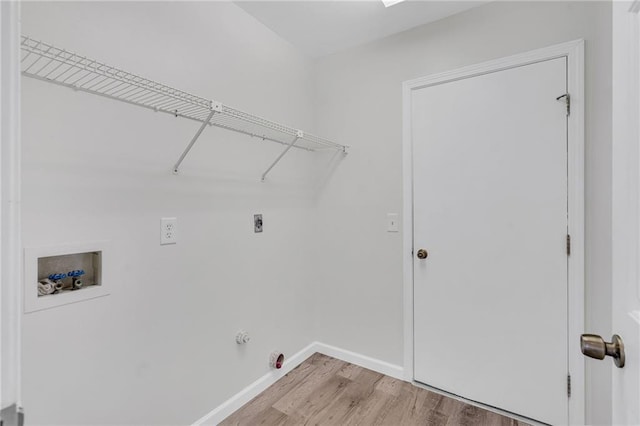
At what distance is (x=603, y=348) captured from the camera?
0.65 metres

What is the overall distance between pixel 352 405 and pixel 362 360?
0.46m

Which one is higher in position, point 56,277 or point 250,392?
point 56,277

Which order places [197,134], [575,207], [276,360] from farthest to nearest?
[276,360], [575,207], [197,134]

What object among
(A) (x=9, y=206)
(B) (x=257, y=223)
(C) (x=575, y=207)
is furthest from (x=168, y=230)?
(C) (x=575, y=207)

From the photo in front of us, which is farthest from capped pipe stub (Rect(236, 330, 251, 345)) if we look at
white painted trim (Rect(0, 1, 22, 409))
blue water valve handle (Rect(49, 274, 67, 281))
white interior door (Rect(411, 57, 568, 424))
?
white painted trim (Rect(0, 1, 22, 409))

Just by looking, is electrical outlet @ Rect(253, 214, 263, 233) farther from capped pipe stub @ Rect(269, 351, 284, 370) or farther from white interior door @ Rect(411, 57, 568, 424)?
white interior door @ Rect(411, 57, 568, 424)

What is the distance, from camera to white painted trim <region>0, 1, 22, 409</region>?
1.22 ft

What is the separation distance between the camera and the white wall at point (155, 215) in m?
1.09

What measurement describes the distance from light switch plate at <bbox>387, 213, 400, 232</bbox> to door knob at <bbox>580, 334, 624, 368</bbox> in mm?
1454

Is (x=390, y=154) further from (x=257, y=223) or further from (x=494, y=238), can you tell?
(x=257, y=223)

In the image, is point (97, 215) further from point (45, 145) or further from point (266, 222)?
point (266, 222)
